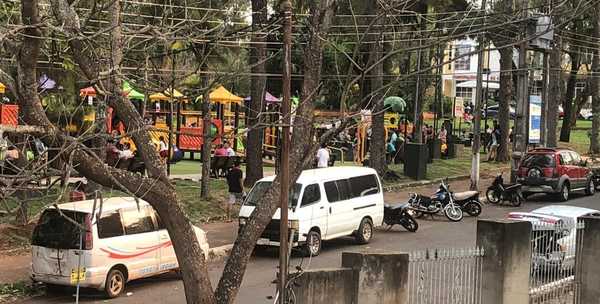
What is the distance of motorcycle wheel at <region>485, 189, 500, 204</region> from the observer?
25969 mm

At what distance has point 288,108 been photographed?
8.17 meters

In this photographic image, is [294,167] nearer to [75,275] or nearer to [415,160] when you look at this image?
[75,275]

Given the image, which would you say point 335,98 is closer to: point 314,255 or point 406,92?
point 406,92

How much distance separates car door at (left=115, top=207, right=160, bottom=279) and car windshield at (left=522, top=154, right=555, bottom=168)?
55.6 ft

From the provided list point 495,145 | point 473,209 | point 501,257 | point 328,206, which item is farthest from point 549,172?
Answer: point 501,257

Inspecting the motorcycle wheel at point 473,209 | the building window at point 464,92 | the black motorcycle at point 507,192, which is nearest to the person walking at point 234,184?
the motorcycle wheel at point 473,209

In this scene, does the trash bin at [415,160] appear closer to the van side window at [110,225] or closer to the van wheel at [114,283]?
the van side window at [110,225]

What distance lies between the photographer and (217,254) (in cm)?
1689

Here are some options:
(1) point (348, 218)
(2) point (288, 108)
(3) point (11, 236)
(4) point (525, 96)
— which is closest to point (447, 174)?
(4) point (525, 96)

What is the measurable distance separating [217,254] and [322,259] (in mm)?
2457

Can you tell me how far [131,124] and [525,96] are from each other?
79.2 feet

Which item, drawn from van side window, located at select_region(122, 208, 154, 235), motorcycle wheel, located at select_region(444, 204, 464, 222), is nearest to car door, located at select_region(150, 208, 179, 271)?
van side window, located at select_region(122, 208, 154, 235)

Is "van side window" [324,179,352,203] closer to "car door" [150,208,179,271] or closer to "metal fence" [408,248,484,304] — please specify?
"car door" [150,208,179,271]

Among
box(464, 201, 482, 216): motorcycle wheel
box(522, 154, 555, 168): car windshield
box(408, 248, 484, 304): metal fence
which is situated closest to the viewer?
box(408, 248, 484, 304): metal fence
